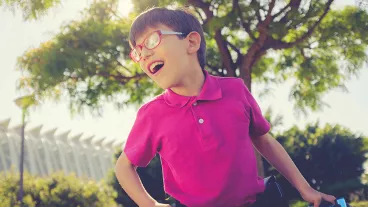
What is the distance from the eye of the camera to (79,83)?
33.6ft

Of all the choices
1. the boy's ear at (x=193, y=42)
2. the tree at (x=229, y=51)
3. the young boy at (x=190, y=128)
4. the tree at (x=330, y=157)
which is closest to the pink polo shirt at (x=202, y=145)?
the young boy at (x=190, y=128)

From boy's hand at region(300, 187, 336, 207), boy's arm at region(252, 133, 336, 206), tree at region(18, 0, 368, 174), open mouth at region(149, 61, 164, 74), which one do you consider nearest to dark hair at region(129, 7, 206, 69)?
open mouth at region(149, 61, 164, 74)

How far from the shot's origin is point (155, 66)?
1.76 meters

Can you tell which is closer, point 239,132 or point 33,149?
point 239,132

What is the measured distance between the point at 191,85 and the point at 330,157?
9456 millimetres

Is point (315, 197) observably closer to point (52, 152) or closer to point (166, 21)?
point (166, 21)

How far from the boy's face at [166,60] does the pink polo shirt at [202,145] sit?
63 millimetres

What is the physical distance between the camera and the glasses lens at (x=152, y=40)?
1740 millimetres

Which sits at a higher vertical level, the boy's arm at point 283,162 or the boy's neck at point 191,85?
the boy's neck at point 191,85

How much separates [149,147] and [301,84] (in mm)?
9437

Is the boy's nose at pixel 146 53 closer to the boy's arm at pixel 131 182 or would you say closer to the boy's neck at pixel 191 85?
the boy's neck at pixel 191 85

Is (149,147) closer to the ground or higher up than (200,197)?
higher up

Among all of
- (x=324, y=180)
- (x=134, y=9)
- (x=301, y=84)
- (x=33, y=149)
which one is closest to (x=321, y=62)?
(x=301, y=84)

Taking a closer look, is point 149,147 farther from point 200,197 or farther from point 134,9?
point 134,9
